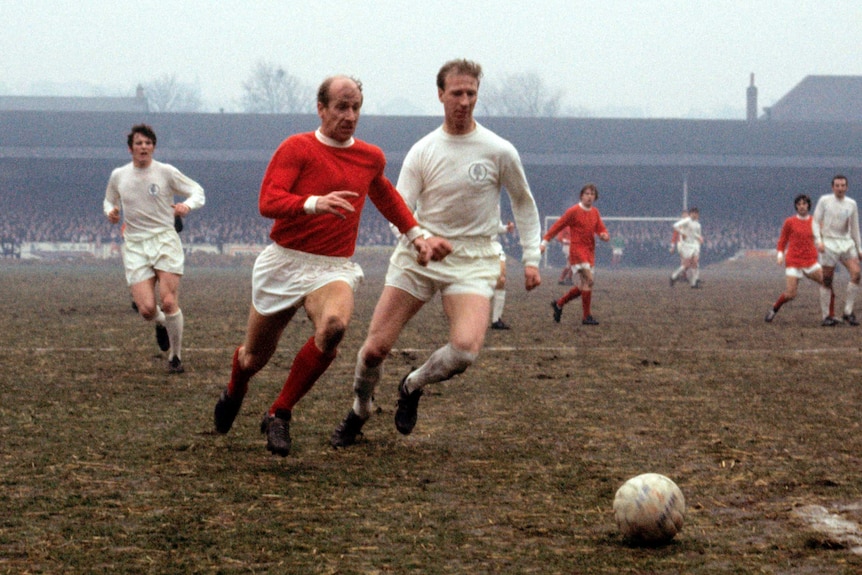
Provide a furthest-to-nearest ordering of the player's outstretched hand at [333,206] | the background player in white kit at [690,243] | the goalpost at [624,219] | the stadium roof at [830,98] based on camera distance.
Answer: the stadium roof at [830,98] < the goalpost at [624,219] < the background player in white kit at [690,243] < the player's outstretched hand at [333,206]

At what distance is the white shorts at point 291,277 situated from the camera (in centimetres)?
621

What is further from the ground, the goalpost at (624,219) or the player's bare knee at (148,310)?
the player's bare knee at (148,310)

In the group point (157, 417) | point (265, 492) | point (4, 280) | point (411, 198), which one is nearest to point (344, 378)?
point (157, 417)

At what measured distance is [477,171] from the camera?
21.6 ft

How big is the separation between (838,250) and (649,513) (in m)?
12.1

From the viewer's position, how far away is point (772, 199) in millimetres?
50062

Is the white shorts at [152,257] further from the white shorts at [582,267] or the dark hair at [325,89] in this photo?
the white shorts at [582,267]

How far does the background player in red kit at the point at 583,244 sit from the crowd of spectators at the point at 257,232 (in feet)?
101

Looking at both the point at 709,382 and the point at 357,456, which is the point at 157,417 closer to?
the point at 357,456

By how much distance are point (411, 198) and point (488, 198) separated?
43 cm

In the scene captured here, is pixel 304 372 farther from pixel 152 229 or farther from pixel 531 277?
pixel 152 229

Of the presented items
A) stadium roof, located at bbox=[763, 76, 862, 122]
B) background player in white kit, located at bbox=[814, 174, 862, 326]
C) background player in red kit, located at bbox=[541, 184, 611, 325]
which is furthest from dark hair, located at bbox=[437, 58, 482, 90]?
stadium roof, located at bbox=[763, 76, 862, 122]

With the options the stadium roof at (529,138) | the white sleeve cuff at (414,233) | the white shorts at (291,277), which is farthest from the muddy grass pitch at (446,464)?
the stadium roof at (529,138)

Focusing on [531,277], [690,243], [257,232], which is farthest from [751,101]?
[531,277]
